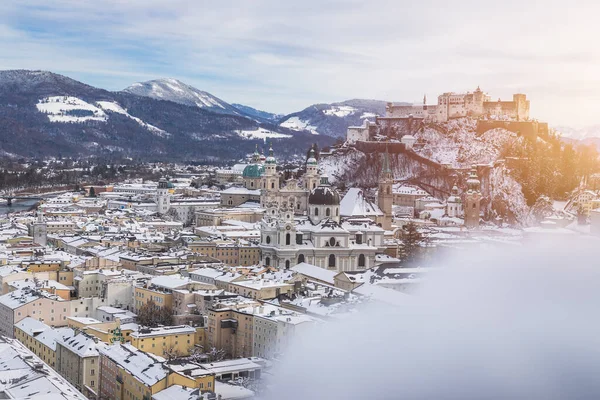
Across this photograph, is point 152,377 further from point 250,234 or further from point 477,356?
point 250,234

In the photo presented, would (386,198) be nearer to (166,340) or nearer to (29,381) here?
(166,340)

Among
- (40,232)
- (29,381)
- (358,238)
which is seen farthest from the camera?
(40,232)

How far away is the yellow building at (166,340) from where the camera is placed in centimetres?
2419

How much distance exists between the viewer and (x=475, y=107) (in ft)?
224

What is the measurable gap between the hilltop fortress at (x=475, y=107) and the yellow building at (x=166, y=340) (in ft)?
154

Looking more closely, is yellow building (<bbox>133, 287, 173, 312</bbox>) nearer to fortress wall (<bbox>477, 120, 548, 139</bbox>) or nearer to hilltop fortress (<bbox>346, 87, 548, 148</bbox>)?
hilltop fortress (<bbox>346, 87, 548, 148</bbox>)

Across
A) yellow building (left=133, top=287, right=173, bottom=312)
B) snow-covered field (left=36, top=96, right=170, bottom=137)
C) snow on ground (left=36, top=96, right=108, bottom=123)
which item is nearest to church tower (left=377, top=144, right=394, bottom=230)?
yellow building (left=133, top=287, right=173, bottom=312)

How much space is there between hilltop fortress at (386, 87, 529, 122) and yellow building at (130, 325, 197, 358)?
154 feet

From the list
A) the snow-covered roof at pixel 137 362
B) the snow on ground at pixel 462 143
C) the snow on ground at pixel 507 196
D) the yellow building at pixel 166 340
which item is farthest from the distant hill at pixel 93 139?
the snow-covered roof at pixel 137 362

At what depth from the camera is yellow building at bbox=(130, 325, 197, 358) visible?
24188mm

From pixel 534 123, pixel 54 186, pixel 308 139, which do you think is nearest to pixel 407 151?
pixel 534 123

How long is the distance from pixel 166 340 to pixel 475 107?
4853 centimetres

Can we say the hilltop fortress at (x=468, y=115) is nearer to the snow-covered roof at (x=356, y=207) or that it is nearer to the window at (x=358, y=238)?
the snow-covered roof at (x=356, y=207)

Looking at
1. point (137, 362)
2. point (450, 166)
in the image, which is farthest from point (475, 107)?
point (137, 362)
